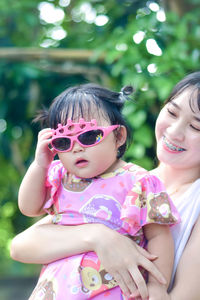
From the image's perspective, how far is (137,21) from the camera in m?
3.44

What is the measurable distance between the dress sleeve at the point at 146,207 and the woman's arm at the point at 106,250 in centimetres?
6

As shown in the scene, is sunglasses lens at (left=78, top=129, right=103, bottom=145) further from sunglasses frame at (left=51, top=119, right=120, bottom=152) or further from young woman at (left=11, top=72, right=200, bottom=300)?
young woman at (left=11, top=72, right=200, bottom=300)

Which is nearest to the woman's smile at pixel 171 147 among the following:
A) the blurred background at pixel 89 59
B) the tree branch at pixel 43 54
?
the blurred background at pixel 89 59

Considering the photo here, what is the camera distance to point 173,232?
160 cm

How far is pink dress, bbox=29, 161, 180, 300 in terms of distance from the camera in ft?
4.76

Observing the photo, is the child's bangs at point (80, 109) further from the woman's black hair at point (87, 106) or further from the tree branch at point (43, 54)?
the tree branch at point (43, 54)

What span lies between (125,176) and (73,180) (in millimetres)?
179

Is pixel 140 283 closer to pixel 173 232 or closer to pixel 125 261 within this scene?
pixel 125 261

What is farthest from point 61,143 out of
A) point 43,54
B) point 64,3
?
point 64,3

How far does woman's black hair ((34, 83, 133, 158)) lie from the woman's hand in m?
0.32

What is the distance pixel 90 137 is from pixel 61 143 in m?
0.10

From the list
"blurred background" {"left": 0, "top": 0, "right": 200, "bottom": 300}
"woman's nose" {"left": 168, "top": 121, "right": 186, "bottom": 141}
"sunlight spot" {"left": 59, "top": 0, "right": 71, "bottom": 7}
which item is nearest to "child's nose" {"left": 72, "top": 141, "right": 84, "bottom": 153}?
"woman's nose" {"left": 168, "top": 121, "right": 186, "bottom": 141}

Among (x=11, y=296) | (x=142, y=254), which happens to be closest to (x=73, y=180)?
(x=142, y=254)

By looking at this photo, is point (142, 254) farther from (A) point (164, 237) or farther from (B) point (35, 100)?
(B) point (35, 100)
